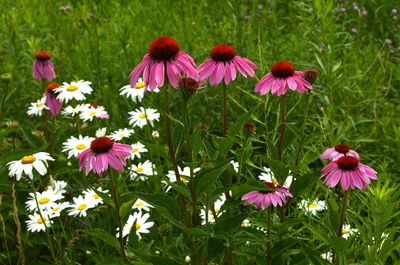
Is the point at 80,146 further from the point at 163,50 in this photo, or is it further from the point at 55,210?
the point at 163,50

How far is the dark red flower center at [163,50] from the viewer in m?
1.03

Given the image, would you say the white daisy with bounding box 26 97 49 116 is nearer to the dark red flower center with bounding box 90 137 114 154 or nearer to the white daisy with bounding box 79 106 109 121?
the white daisy with bounding box 79 106 109 121

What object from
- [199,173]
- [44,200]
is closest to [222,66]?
[199,173]

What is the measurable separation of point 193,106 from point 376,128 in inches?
44.3

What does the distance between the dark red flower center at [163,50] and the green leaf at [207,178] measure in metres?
0.29

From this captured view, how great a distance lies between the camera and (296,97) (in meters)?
Result: 2.68

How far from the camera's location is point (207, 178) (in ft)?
3.49

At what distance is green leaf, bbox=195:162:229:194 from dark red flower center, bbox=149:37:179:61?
0.95 ft

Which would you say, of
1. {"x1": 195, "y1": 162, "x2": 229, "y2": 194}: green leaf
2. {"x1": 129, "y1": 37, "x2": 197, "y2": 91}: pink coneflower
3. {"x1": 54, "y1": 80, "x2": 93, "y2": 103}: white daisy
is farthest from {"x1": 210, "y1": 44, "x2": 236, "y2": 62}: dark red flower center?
{"x1": 54, "y1": 80, "x2": 93, "y2": 103}: white daisy

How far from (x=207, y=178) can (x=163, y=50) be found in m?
0.33

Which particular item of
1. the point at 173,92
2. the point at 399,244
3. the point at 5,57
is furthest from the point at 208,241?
the point at 5,57

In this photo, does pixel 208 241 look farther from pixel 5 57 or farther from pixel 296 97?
pixel 5 57

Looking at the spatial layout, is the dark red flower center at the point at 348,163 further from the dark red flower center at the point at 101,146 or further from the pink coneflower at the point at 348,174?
the dark red flower center at the point at 101,146

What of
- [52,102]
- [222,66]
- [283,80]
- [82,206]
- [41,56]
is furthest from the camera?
[41,56]
